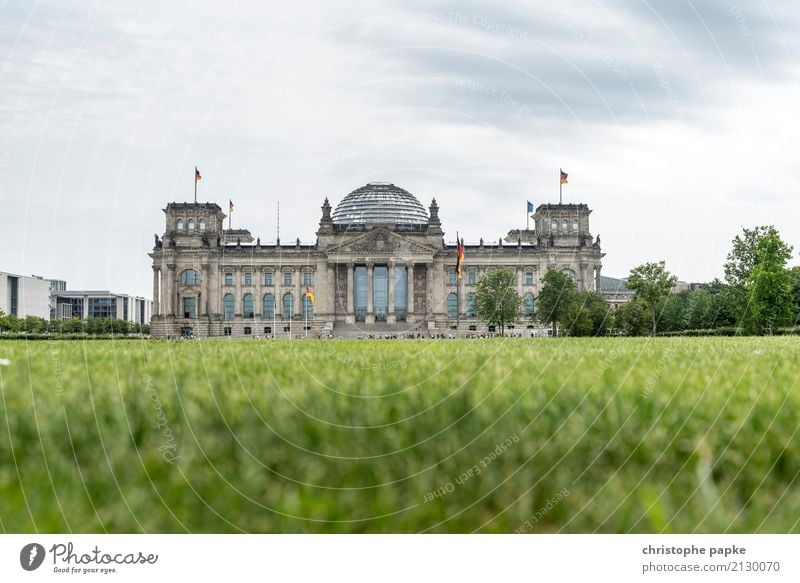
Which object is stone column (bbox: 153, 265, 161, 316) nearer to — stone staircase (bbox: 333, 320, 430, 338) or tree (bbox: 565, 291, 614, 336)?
stone staircase (bbox: 333, 320, 430, 338)

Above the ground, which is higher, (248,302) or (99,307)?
(248,302)

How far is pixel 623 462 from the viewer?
488 centimetres

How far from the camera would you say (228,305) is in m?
123

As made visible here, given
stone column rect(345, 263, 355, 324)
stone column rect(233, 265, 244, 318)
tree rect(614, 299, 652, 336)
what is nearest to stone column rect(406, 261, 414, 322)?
stone column rect(345, 263, 355, 324)

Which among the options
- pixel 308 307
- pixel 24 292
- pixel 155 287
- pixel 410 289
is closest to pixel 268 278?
pixel 308 307

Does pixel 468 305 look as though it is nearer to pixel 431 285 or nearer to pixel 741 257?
pixel 431 285

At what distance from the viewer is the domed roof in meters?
128

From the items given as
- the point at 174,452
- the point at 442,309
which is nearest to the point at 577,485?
the point at 174,452

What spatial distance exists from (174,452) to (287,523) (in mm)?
1076

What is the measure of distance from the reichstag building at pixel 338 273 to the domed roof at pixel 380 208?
340 centimetres

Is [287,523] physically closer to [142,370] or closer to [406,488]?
[406,488]

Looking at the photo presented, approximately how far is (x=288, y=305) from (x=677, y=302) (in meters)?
63.1

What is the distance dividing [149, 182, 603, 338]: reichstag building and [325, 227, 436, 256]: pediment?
168 mm
